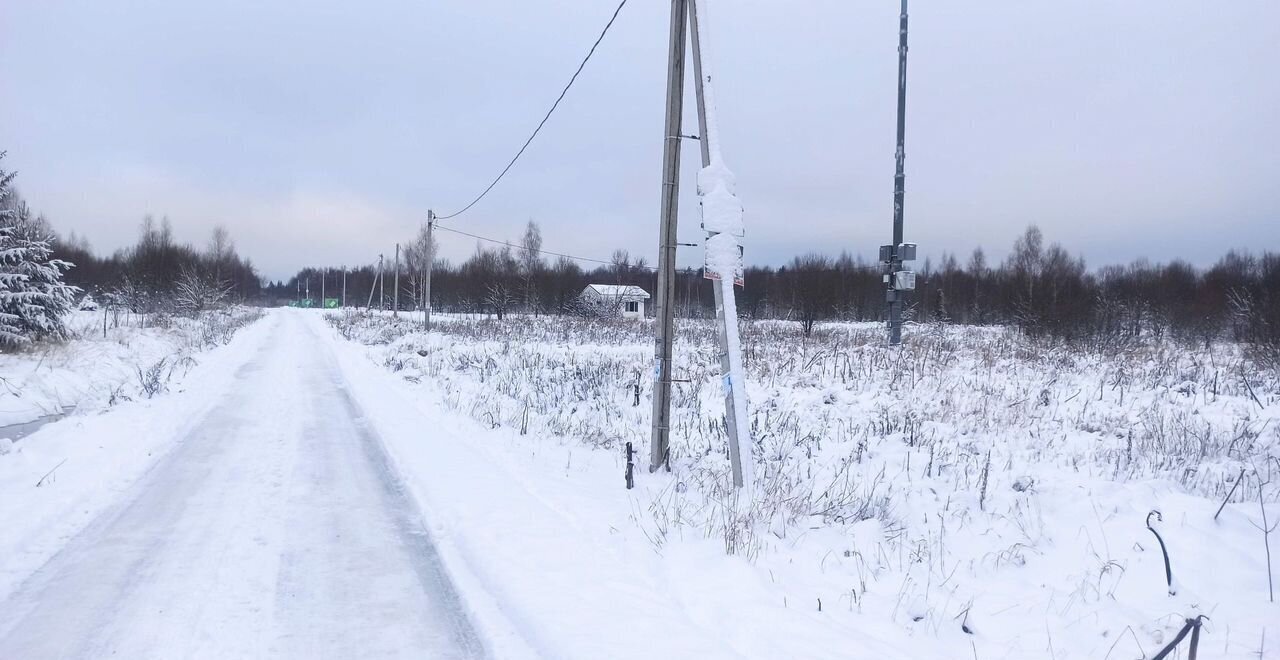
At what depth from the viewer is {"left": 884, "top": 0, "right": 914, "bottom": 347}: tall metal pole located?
56.3ft

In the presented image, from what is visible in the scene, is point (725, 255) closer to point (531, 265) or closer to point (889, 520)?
point (889, 520)

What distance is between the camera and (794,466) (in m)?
6.85

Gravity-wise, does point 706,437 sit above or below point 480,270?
below

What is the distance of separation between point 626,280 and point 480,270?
1833 centimetres

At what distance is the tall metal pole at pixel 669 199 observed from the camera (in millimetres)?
6602

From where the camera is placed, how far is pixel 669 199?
6715mm

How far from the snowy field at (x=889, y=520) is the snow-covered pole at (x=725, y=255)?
0.51 m

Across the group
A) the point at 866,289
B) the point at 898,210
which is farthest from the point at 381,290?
the point at 898,210

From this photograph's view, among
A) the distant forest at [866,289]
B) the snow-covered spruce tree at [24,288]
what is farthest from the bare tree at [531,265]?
the snow-covered spruce tree at [24,288]

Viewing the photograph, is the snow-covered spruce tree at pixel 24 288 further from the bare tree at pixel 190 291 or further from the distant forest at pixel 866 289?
the bare tree at pixel 190 291

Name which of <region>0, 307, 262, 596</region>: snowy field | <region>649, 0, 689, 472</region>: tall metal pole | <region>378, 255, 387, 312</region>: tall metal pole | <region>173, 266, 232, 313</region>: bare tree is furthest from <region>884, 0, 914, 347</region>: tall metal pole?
<region>378, 255, 387, 312</region>: tall metal pole

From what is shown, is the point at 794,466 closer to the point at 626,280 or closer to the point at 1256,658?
the point at 1256,658

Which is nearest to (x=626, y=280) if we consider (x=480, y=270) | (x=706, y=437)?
(x=480, y=270)

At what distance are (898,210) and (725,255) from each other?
1327 cm
